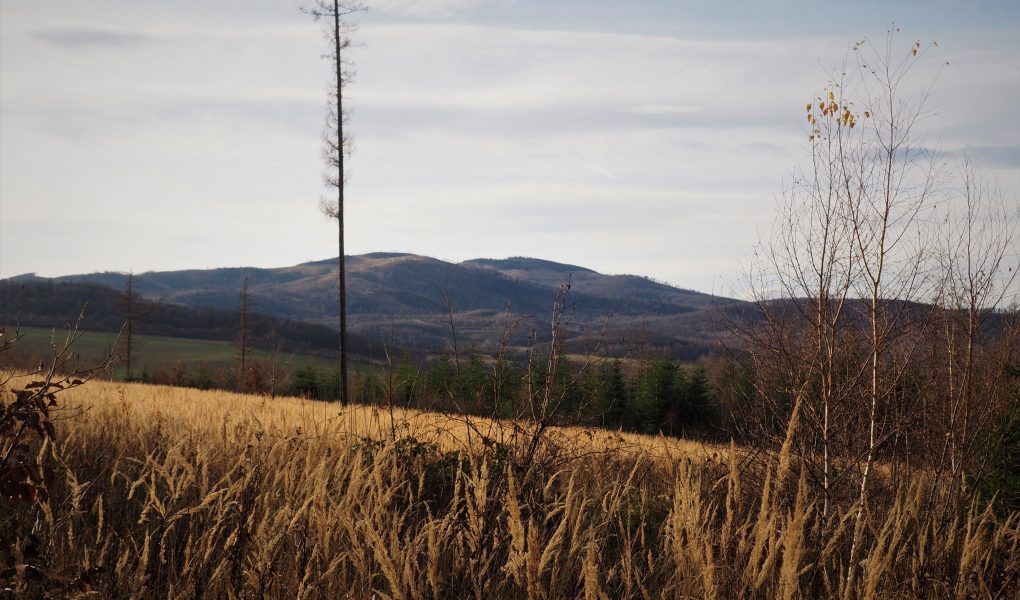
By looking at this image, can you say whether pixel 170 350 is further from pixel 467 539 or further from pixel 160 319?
pixel 467 539

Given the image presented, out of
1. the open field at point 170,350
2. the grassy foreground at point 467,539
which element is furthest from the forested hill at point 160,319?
the grassy foreground at point 467,539

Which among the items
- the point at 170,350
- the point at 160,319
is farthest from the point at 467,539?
the point at 160,319

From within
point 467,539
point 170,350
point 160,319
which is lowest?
point 467,539

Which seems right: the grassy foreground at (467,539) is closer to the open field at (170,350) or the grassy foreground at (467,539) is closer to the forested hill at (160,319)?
the open field at (170,350)

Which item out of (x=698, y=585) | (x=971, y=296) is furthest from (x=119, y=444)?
(x=971, y=296)

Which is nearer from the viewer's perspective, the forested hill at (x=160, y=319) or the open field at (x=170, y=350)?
the open field at (x=170, y=350)

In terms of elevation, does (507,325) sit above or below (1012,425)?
above

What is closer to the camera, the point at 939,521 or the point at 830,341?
the point at 939,521

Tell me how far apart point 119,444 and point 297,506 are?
383 centimetres

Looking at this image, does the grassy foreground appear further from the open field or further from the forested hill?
the forested hill

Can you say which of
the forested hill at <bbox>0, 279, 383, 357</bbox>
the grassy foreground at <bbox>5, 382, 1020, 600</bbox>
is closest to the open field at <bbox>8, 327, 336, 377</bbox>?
the forested hill at <bbox>0, 279, 383, 357</bbox>

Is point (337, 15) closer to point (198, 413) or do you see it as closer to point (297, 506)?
point (198, 413)

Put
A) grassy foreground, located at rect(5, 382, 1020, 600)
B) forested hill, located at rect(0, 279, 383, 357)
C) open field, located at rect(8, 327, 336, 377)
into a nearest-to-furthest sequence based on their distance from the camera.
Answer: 1. grassy foreground, located at rect(5, 382, 1020, 600)
2. open field, located at rect(8, 327, 336, 377)
3. forested hill, located at rect(0, 279, 383, 357)

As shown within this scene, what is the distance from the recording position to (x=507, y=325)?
172 inches
